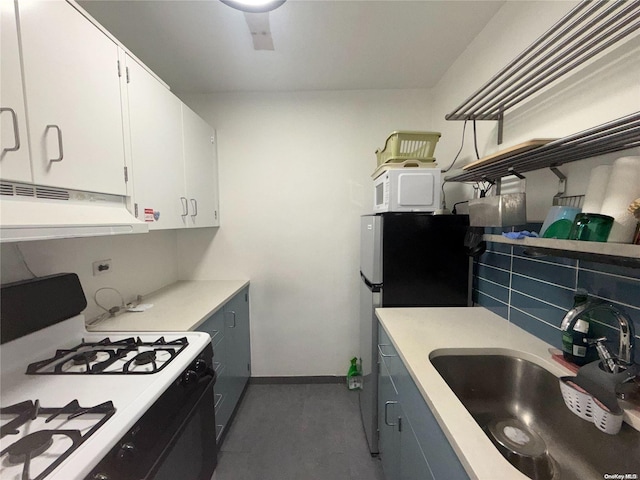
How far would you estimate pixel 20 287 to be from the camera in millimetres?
1017

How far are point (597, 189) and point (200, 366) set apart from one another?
5.23ft

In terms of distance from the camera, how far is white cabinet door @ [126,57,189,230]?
1.37 m

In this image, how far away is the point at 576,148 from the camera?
899mm

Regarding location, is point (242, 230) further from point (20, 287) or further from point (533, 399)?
point (533, 399)

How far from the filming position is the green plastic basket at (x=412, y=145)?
→ 1.68 metres

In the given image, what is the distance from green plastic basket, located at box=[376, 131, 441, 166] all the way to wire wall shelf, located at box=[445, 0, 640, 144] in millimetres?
251

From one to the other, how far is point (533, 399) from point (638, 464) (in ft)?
1.10

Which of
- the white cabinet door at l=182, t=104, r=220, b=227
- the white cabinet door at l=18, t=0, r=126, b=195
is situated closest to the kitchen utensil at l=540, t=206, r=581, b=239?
the white cabinet door at l=18, t=0, r=126, b=195

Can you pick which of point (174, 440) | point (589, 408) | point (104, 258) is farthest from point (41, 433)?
point (589, 408)

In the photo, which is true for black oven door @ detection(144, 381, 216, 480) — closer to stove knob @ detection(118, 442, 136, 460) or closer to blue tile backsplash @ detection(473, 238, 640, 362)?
stove knob @ detection(118, 442, 136, 460)

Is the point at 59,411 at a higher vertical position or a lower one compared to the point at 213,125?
lower

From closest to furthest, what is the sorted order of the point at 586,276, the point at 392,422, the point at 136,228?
the point at 586,276 < the point at 136,228 < the point at 392,422

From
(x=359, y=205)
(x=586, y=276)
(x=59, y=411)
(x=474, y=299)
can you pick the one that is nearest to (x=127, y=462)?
(x=59, y=411)

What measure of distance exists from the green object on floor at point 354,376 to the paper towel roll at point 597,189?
2.02 m
